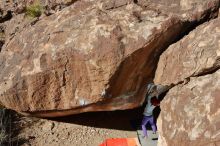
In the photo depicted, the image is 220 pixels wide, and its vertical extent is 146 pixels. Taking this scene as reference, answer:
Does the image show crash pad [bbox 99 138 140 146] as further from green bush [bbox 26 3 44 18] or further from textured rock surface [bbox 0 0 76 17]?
green bush [bbox 26 3 44 18]

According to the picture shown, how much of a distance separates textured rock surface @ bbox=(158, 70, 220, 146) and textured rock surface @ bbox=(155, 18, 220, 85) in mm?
134

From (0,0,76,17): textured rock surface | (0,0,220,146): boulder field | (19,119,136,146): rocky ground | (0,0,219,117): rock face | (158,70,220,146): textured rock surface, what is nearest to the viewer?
(158,70,220,146): textured rock surface

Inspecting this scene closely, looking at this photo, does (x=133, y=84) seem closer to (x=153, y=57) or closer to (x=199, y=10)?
(x=153, y=57)

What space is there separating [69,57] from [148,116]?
182 centimetres

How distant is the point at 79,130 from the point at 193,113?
2765 millimetres

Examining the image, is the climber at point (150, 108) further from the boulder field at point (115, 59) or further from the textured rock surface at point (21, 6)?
the textured rock surface at point (21, 6)

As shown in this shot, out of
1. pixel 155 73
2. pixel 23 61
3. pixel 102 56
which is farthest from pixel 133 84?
pixel 23 61

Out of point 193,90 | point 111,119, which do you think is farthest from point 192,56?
point 111,119

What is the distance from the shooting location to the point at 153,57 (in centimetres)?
662

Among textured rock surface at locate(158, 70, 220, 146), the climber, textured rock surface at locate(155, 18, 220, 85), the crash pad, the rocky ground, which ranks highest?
textured rock surface at locate(155, 18, 220, 85)

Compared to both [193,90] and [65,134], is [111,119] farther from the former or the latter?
[193,90]

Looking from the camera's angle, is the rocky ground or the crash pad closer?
the crash pad

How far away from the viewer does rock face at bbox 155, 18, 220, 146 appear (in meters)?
5.44

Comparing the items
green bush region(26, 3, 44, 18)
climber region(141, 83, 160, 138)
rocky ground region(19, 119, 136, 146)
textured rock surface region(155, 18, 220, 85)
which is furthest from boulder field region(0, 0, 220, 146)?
green bush region(26, 3, 44, 18)
